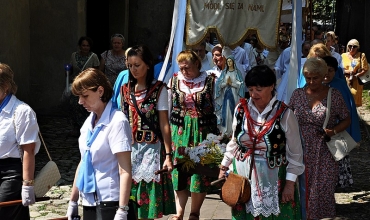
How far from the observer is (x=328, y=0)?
36.6 metres

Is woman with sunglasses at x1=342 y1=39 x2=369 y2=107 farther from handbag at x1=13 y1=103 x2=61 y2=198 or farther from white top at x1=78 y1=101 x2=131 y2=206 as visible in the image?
white top at x1=78 y1=101 x2=131 y2=206

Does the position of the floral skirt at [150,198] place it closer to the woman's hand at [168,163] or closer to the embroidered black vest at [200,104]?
the woman's hand at [168,163]

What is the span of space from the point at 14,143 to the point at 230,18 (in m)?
3.59

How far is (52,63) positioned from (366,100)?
800 centimetres

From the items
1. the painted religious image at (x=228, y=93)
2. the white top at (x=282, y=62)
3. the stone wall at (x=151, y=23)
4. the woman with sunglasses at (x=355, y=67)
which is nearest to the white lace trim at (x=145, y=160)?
the painted religious image at (x=228, y=93)

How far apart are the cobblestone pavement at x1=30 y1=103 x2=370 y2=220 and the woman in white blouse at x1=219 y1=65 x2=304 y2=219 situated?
2.54 metres

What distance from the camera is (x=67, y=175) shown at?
10078mm

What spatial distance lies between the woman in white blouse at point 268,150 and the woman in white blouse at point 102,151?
3.78ft

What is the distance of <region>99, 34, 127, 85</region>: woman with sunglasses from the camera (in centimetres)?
1214

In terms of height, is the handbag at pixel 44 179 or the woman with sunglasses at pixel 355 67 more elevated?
the woman with sunglasses at pixel 355 67

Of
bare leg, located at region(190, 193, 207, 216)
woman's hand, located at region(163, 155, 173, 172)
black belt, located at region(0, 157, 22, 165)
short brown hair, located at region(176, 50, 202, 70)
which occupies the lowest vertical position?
bare leg, located at region(190, 193, 207, 216)

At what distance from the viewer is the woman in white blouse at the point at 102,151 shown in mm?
4836

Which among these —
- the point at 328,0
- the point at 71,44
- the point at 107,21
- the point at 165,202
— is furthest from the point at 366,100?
the point at 328,0

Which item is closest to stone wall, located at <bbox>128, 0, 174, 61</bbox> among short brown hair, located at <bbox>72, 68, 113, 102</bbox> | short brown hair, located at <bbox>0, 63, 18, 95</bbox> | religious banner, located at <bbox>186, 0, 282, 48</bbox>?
religious banner, located at <bbox>186, 0, 282, 48</bbox>
